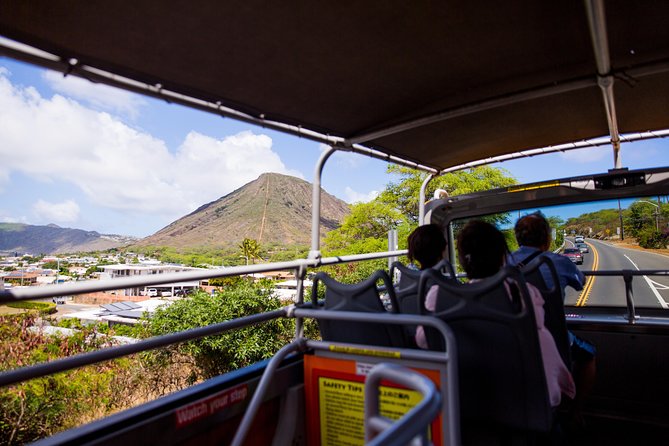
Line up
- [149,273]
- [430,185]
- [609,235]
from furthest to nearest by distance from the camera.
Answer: [430,185], [609,235], [149,273]

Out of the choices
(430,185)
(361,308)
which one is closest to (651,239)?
(361,308)

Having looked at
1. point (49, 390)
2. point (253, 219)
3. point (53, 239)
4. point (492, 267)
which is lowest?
point (49, 390)

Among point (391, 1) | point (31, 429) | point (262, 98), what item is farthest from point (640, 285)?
point (31, 429)

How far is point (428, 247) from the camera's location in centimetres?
278

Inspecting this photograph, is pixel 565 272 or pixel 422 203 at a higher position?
pixel 422 203

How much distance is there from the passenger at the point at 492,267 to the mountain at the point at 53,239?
340 ft

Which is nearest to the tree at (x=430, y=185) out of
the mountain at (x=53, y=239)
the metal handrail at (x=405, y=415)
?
the metal handrail at (x=405, y=415)

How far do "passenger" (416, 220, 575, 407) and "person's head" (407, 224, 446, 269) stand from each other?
532 millimetres

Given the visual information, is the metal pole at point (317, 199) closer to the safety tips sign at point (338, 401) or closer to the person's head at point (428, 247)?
the person's head at point (428, 247)

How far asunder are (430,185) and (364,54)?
3104cm

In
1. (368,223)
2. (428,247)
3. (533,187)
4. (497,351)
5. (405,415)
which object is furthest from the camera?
(368,223)

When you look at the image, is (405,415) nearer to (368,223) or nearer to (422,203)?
(422,203)

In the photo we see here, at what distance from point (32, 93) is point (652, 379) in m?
191

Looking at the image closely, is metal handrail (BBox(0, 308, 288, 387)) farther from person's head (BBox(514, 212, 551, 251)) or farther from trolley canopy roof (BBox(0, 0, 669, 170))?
person's head (BBox(514, 212, 551, 251))
